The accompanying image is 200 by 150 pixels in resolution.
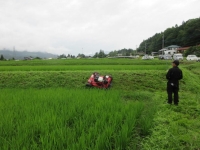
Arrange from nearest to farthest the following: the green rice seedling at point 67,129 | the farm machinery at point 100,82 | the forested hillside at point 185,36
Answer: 1. the green rice seedling at point 67,129
2. the farm machinery at point 100,82
3. the forested hillside at point 185,36

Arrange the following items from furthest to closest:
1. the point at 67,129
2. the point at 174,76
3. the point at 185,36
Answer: the point at 185,36, the point at 174,76, the point at 67,129

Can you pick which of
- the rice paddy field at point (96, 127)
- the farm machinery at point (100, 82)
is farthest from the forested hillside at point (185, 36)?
the rice paddy field at point (96, 127)

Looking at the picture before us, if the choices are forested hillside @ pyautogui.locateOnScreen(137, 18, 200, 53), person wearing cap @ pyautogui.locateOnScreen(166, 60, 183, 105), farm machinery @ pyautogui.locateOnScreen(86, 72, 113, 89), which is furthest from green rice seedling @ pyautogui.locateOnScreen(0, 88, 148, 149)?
forested hillside @ pyautogui.locateOnScreen(137, 18, 200, 53)

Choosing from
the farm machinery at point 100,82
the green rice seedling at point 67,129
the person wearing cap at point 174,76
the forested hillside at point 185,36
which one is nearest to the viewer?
the green rice seedling at point 67,129

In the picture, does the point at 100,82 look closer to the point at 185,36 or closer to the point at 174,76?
the point at 174,76

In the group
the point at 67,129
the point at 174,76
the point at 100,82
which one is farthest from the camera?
the point at 100,82

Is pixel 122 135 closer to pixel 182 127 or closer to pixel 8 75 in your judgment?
pixel 182 127

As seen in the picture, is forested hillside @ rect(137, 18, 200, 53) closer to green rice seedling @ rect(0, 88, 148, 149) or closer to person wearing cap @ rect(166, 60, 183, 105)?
person wearing cap @ rect(166, 60, 183, 105)

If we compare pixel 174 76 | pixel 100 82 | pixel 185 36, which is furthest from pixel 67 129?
pixel 185 36

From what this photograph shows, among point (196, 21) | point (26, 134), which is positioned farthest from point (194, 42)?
point (26, 134)

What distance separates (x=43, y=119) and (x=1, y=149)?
785 millimetres

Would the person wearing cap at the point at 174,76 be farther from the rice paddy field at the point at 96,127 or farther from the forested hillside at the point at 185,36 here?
the forested hillside at the point at 185,36

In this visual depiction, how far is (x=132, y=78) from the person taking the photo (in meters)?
8.05

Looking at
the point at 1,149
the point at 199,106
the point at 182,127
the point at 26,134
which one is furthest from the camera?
the point at 199,106
